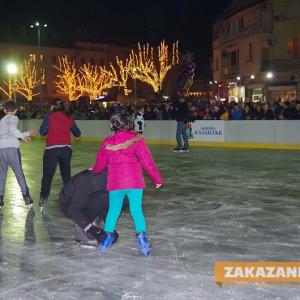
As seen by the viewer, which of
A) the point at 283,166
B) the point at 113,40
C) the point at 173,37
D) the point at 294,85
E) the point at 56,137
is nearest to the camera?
the point at 56,137

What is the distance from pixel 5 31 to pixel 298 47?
36.3 m

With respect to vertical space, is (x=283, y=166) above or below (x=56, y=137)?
below

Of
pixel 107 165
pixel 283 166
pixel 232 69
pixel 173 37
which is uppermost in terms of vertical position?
pixel 173 37

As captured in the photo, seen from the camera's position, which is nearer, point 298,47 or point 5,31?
point 298,47

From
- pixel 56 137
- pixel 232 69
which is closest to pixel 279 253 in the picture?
pixel 56 137

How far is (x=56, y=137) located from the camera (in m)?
7.61

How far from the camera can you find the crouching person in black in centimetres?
563

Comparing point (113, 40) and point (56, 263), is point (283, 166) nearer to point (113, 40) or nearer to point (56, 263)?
point (56, 263)

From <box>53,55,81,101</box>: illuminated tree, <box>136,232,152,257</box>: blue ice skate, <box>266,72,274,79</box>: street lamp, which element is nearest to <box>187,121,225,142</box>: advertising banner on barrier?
<box>136,232,152,257</box>: blue ice skate

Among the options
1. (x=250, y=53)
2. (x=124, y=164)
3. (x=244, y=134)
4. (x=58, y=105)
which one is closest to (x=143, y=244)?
(x=124, y=164)

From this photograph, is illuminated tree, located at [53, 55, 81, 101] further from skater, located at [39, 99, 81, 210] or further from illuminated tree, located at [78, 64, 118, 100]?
skater, located at [39, 99, 81, 210]

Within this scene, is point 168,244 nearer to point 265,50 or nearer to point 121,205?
point 121,205

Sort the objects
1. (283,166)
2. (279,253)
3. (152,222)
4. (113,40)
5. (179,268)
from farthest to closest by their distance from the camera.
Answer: (113,40), (283,166), (152,222), (279,253), (179,268)

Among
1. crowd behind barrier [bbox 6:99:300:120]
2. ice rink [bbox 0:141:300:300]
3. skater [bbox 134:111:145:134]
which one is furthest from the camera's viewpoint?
skater [bbox 134:111:145:134]
